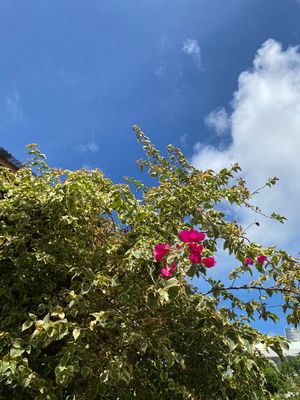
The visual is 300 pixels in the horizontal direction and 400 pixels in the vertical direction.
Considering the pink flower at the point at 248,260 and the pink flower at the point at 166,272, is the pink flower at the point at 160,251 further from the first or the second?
the pink flower at the point at 248,260

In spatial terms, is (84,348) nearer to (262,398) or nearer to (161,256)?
(161,256)

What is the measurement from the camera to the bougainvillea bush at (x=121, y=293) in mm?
2518

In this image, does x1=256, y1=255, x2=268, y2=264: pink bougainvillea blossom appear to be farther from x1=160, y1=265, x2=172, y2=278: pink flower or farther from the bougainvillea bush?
x1=160, y1=265, x2=172, y2=278: pink flower

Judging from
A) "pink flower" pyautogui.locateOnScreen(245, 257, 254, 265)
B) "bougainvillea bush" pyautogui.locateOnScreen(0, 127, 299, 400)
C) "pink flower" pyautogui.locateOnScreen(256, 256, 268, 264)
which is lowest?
"bougainvillea bush" pyautogui.locateOnScreen(0, 127, 299, 400)

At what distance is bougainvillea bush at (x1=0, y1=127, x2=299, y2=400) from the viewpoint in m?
2.52

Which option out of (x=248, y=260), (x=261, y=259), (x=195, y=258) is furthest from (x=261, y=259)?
(x=195, y=258)

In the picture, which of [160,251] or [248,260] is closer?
[160,251]

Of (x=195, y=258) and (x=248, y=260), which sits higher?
(x=248, y=260)

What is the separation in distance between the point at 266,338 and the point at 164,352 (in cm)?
62

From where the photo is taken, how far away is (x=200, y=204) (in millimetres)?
3439

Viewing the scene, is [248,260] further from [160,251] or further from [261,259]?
[160,251]

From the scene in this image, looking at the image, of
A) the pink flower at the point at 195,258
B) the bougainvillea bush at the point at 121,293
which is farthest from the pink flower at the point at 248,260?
the pink flower at the point at 195,258

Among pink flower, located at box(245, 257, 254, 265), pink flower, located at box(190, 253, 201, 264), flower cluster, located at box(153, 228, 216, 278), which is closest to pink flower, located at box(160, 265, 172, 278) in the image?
flower cluster, located at box(153, 228, 216, 278)

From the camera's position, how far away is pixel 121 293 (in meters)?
2.84
